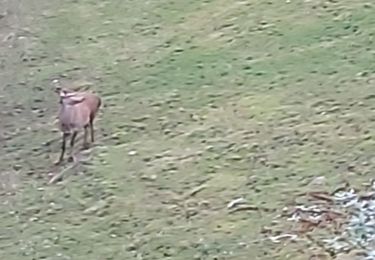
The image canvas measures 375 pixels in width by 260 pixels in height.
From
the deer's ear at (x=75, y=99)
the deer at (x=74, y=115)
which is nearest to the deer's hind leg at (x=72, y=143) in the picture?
the deer at (x=74, y=115)

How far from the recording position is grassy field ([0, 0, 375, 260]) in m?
5.78

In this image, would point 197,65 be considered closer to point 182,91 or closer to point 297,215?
point 182,91

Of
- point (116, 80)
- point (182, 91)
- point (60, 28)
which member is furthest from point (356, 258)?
point (60, 28)

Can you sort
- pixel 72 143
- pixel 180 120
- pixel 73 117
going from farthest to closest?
pixel 180 120, pixel 72 143, pixel 73 117

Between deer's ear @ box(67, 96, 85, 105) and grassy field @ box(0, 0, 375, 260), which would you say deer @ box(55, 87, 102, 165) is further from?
grassy field @ box(0, 0, 375, 260)

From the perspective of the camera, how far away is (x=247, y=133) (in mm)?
6828

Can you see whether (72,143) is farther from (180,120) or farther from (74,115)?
(180,120)

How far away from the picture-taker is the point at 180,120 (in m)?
7.18

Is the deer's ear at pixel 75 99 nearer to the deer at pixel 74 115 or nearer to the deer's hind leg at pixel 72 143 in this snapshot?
the deer at pixel 74 115

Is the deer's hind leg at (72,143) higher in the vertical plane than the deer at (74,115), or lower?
lower

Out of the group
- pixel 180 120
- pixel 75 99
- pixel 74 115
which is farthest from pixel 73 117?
pixel 180 120

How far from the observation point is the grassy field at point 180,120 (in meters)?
5.78

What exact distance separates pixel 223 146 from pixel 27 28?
3303 millimetres

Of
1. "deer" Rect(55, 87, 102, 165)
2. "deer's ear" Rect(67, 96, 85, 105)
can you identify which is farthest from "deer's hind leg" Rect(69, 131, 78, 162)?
"deer's ear" Rect(67, 96, 85, 105)
